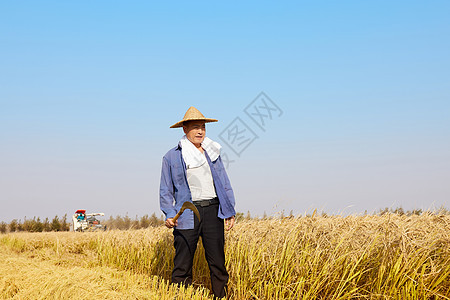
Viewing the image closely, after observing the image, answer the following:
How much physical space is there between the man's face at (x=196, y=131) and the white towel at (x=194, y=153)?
69 mm

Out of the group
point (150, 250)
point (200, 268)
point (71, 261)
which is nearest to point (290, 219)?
point (200, 268)

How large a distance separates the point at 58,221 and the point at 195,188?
1329 centimetres

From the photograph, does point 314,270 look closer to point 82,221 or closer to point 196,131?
point 196,131

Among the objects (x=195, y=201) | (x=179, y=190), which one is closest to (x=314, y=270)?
(x=195, y=201)

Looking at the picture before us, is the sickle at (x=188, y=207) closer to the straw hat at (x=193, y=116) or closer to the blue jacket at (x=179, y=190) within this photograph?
the blue jacket at (x=179, y=190)

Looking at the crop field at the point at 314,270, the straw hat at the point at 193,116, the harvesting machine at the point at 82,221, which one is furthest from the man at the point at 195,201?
the harvesting machine at the point at 82,221

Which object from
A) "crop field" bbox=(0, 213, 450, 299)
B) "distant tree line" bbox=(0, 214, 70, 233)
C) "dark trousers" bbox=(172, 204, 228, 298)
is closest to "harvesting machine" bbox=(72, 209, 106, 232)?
"distant tree line" bbox=(0, 214, 70, 233)

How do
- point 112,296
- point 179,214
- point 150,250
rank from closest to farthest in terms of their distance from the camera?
point 112,296 < point 179,214 < point 150,250

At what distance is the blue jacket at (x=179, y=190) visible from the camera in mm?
4811

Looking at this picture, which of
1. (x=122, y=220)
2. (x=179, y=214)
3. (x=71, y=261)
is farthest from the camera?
(x=122, y=220)

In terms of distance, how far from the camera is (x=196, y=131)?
16.4ft

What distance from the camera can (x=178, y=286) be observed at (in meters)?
4.85

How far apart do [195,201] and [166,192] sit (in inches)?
15.3

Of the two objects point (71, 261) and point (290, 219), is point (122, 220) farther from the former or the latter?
point (290, 219)
